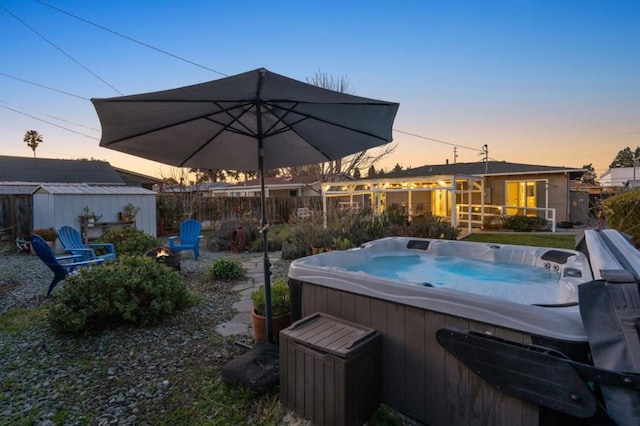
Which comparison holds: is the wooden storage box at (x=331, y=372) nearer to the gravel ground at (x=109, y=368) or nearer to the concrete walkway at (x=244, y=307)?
the gravel ground at (x=109, y=368)

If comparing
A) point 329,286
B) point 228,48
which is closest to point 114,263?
point 329,286

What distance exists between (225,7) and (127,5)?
2.18m

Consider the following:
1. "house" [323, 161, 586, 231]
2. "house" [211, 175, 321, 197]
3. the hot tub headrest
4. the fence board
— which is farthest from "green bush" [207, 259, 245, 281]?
"house" [211, 175, 321, 197]

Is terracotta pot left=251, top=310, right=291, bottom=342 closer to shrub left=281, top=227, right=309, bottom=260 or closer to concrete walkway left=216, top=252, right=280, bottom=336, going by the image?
concrete walkway left=216, top=252, right=280, bottom=336

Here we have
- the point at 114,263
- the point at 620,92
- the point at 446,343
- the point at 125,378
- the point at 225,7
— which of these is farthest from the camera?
the point at 620,92

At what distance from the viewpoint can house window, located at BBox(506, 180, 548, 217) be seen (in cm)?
1269

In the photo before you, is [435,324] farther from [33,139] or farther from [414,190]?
[33,139]

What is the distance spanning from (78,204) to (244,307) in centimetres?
724

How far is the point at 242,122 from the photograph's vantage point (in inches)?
127

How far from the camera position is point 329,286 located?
8.25ft

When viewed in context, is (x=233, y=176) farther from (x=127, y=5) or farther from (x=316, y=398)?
(x=316, y=398)

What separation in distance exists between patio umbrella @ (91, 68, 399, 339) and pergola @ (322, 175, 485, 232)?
524 centimetres

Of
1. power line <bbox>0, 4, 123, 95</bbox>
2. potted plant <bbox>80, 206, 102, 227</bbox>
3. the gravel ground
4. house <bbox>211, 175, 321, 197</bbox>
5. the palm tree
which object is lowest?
the gravel ground

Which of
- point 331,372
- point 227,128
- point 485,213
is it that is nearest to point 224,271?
point 227,128
